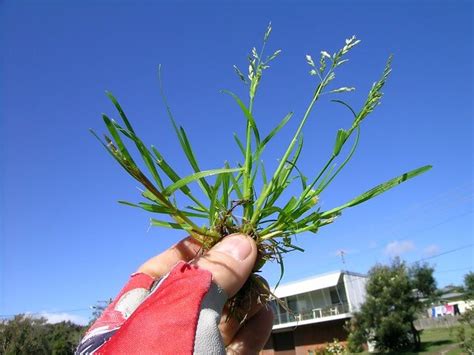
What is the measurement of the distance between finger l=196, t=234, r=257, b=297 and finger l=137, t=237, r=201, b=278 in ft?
1.29

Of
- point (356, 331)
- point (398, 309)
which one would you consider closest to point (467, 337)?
point (398, 309)

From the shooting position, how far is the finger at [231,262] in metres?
1.78

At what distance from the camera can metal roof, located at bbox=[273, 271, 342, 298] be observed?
137 ft

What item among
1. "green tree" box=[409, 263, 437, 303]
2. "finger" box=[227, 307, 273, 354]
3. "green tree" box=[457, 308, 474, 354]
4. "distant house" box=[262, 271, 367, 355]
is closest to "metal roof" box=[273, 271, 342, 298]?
"distant house" box=[262, 271, 367, 355]

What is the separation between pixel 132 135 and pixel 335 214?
1167mm

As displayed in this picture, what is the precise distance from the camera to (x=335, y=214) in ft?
7.83

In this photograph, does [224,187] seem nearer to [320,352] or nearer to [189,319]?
[189,319]

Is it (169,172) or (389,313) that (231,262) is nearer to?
(169,172)

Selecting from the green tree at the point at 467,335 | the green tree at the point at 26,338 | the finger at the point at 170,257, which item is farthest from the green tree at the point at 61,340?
the finger at the point at 170,257

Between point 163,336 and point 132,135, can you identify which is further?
point 132,135

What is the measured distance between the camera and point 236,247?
1.98 m

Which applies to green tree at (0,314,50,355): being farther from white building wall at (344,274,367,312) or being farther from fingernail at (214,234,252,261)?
fingernail at (214,234,252,261)

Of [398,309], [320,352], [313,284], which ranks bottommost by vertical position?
[320,352]

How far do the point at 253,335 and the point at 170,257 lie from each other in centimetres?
65
